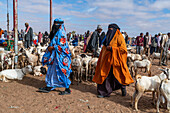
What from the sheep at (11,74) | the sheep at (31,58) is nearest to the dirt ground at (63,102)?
the sheep at (11,74)

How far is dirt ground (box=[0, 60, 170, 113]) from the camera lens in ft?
12.8

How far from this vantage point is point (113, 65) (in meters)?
4.77

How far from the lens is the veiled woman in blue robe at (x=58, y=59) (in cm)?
496

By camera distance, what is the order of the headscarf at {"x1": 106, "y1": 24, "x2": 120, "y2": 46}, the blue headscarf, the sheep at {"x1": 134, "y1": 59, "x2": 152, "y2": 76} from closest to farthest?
the headscarf at {"x1": 106, "y1": 24, "x2": 120, "y2": 46}, the blue headscarf, the sheep at {"x1": 134, "y1": 59, "x2": 152, "y2": 76}

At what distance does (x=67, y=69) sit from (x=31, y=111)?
1740 millimetres

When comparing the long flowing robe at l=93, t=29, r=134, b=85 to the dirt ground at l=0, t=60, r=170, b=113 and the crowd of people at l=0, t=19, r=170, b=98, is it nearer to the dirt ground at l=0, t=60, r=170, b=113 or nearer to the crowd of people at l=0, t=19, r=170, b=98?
the crowd of people at l=0, t=19, r=170, b=98

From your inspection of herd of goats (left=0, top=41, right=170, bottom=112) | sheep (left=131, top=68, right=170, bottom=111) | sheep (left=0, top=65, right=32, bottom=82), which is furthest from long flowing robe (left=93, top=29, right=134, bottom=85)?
sheep (left=0, top=65, right=32, bottom=82)

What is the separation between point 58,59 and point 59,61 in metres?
0.07

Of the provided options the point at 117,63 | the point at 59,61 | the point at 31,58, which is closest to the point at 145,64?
the point at 117,63

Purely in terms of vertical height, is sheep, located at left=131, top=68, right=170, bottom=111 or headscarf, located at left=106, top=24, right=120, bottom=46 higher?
headscarf, located at left=106, top=24, right=120, bottom=46

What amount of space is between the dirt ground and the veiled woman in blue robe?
43cm

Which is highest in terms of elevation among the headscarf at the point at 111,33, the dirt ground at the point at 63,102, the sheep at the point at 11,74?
the headscarf at the point at 111,33

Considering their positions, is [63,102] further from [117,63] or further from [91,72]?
[91,72]

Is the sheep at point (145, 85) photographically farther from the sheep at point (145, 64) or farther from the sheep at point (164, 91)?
the sheep at point (145, 64)
